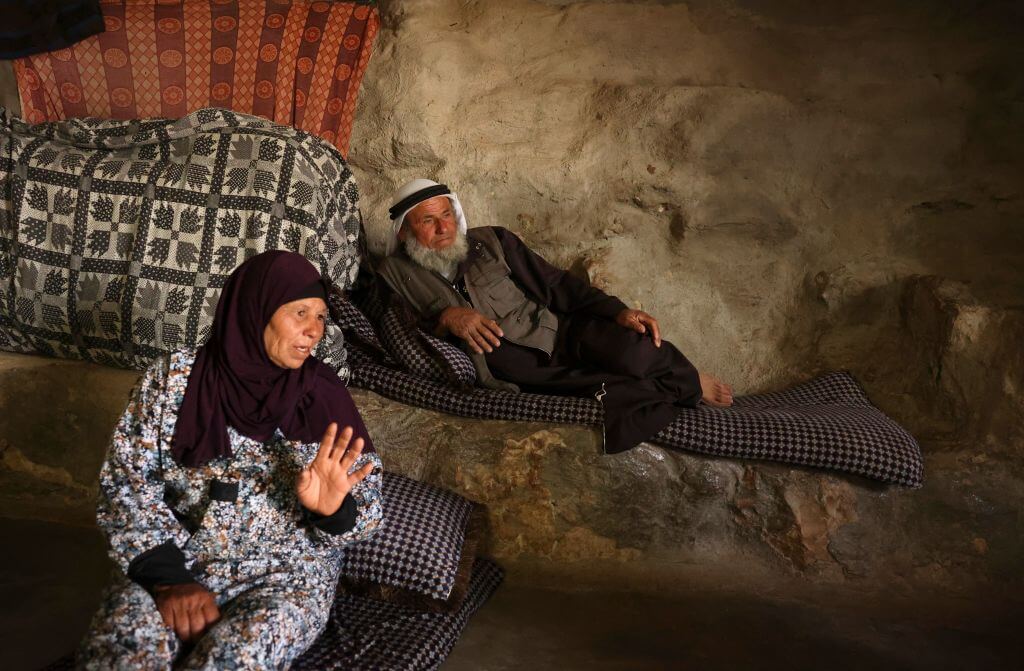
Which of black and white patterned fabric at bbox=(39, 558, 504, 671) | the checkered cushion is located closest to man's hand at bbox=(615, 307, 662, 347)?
the checkered cushion

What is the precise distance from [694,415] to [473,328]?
100cm

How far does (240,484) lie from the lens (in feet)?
7.86

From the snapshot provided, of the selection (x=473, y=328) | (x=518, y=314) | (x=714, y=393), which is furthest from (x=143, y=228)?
(x=714, y=393)

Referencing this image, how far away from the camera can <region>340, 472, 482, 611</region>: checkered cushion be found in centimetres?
287

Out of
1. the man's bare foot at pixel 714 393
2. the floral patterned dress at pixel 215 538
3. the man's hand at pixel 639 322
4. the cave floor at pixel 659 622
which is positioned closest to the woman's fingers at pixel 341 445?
the floral patterned dress at pixel 215 538

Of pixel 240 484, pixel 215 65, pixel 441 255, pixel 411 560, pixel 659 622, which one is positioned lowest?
pixel 659 622

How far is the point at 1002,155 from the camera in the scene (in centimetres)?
421

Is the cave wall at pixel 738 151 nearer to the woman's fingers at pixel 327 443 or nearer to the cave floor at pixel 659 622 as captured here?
the cave floor at pixel 659 622

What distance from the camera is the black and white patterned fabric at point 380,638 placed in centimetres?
252

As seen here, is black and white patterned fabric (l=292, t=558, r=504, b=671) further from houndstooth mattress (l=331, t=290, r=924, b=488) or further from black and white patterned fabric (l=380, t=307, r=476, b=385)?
black and white patterned fabric (l=380, t=307, r=476, b=385)

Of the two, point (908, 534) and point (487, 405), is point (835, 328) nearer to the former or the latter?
point (908, 534)

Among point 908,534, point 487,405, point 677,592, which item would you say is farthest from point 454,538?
point 908,534

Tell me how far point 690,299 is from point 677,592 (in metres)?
1.56

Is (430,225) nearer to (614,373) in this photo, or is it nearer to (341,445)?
(614,373)
